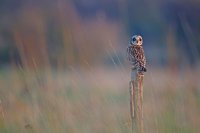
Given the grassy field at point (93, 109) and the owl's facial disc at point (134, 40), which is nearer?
the owl's facial disc at point (134, 40)

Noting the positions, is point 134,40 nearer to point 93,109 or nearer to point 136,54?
point 136,54

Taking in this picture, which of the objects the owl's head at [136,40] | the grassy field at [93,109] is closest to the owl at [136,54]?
the owl's head at [136,40]

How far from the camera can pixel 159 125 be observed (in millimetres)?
3785

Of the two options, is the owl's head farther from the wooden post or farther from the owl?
the wooden post

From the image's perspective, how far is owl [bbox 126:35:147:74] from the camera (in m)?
3.24

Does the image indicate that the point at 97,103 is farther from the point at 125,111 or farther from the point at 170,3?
the point at 170,3

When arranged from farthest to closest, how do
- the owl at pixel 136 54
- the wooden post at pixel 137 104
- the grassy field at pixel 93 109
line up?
the grassy field at pixel 93 109 < the owl at pixel 136 54 < the wooden post at pixel 137 104

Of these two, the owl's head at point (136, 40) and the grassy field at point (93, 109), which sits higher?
the owl's head at point (136, 40)

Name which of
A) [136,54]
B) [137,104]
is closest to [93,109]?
[136,54]

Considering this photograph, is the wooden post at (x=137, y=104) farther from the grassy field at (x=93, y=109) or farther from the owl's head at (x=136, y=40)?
the grassy field at (x=93, y=109)

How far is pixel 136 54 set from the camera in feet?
10.8

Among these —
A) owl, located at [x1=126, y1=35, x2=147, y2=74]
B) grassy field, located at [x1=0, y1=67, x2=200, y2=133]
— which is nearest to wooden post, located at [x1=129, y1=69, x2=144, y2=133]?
owl, located at [x1=126, y1=35, x2=147, y2=74]

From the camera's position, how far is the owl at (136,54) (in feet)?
10.6

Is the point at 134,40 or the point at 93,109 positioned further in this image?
the point at 93,109
